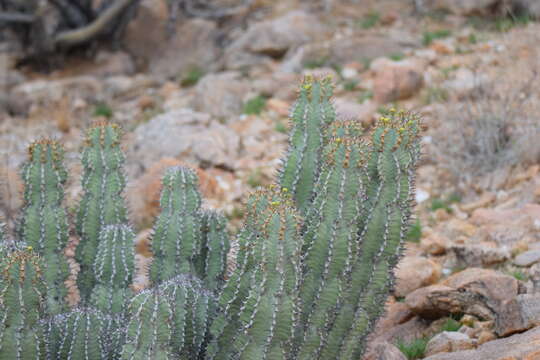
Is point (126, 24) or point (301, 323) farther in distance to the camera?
point (126, 24)

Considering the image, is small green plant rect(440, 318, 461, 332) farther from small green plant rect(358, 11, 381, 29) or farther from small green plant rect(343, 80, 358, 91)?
small green plant rect(358, 11, 381, 29)

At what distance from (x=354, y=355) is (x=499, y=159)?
11.5ft

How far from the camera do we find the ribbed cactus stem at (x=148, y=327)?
10.5ft

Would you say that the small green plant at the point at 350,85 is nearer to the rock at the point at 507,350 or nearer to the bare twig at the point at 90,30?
the bare twig at the point at 90,30

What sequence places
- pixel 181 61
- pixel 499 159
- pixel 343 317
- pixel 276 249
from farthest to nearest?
1. pixel 181 61
2. pixel 499 159
3. pixel 343 317
4. pixel 276 249

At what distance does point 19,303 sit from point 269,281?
1083 millimetres

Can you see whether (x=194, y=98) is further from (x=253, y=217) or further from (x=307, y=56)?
(x=253, y=217)

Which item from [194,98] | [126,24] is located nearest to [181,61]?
[126,24]

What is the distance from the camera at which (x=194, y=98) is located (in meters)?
9.04

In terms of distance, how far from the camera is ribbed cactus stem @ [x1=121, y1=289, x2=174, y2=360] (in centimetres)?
320

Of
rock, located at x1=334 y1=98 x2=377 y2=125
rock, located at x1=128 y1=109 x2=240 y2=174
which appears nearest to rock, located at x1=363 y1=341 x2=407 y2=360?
rock, located at x1=128 y1=109 x2=240 y2=174

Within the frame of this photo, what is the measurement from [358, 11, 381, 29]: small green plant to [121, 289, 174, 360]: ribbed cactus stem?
823cm

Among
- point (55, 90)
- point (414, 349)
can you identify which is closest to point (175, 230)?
point (414, 349)

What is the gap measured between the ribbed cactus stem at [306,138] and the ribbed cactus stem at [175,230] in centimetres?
52
